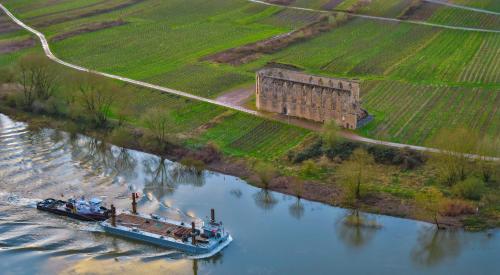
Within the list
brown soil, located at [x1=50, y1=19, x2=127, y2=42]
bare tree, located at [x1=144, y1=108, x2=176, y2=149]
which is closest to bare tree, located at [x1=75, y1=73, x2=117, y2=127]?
bare tree, located at [x1=144, y1=108, x2=176, y2=149]

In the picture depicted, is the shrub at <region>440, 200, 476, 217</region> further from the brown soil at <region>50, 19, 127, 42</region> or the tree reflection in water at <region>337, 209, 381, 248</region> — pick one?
the brown soil at <region>50, 19, 127, 42</region>

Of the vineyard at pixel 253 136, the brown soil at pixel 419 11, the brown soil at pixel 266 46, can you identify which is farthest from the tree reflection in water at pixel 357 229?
the brown soil at pixel 419 11

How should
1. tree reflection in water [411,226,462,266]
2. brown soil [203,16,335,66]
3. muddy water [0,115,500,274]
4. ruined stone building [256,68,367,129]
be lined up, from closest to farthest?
muddy water [0,115,500,274], tree reflection in water [411,226,462,266], ruined stone building [256,68,367,129], brown soil [203,16,335,66]

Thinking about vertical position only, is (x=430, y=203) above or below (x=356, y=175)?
below

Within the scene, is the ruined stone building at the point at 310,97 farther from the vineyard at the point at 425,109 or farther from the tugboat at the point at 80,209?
the tugboat at the point at 80,209

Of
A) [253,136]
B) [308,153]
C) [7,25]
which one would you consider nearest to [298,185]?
[308,153]

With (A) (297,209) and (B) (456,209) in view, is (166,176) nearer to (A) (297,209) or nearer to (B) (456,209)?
(A) (297,209)

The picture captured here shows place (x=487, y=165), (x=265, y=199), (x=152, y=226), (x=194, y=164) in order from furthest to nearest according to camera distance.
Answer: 1. (x=194, y=164)
2. (x=265, y=199)
3. (x=487, y=165)
4. (x=152, y=226)
